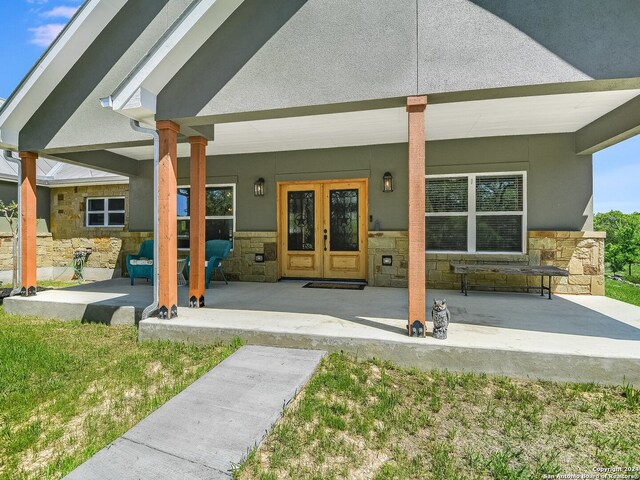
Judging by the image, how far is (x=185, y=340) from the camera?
3.80 m

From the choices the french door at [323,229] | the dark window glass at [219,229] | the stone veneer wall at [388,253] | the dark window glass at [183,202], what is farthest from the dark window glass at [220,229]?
the stone veneer wall at [388,253]

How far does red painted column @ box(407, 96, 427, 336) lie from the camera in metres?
3.26

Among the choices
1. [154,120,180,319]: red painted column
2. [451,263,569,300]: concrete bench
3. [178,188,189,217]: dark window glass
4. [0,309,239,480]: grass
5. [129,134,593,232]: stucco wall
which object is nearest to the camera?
[0,309,239,480]: grass

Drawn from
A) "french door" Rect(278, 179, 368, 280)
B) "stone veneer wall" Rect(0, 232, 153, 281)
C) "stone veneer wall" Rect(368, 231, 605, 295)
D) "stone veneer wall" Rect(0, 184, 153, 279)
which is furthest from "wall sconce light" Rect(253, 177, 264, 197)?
"stone veneer wall" Rect(0, 184, 153, 279)

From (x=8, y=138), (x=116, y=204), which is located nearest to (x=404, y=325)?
(x=8, y=138)

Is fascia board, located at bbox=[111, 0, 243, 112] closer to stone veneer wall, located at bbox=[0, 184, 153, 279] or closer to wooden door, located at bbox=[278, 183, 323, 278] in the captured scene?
wooden door, located at bbox=[278, 183, 323, 278]

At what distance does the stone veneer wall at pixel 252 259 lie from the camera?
6965 millimetres

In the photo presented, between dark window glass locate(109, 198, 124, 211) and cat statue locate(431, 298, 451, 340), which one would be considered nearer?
cat statue locate(431, 298, 451, 340)

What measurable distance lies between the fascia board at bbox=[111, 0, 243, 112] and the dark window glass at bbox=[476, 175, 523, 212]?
15.9ft

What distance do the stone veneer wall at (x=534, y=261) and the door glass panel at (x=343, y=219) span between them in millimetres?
563

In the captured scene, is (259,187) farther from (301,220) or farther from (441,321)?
(441,321)

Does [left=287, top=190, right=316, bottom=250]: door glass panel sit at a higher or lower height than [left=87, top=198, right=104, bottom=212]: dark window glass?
lower

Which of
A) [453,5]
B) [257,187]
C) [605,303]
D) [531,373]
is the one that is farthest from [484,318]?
[257,187]

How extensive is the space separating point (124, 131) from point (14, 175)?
5.84 m
